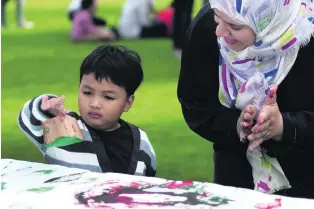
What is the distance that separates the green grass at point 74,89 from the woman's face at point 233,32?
6.53 feet

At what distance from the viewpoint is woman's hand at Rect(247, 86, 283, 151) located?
261 cm

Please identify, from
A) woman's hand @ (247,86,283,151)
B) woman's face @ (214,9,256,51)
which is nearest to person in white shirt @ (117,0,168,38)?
woman's face @ (214,9,256,51)

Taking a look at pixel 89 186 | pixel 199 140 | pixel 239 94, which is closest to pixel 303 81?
pixel 239 94

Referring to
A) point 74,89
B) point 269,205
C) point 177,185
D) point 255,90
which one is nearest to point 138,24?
point 74,89

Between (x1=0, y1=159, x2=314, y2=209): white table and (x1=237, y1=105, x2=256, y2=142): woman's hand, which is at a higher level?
(x1=237, y1=105, x2=256, y2=142): woman's hand

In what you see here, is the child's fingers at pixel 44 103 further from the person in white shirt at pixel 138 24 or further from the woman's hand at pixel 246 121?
the person in white shirt at pixel 138 24

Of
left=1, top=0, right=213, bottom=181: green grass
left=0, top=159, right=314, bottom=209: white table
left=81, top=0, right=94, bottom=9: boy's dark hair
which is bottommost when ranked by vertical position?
left=1, top=0, right=213, bottom=181: green grass

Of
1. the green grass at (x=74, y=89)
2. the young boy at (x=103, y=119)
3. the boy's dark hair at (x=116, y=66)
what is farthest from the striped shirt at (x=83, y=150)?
the green grass at (x=74, y=89)

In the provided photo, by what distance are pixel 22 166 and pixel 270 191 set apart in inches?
33.9

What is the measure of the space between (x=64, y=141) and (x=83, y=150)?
0.07 m

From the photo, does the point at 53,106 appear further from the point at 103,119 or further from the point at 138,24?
the point at 138,24

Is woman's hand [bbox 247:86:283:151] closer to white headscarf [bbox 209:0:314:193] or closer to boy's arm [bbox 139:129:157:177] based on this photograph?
white headscarf [bbox 209:0:314:193]

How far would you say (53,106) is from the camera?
2.89 meters

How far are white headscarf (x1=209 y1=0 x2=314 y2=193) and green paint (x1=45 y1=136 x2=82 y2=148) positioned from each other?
52 centimetres
